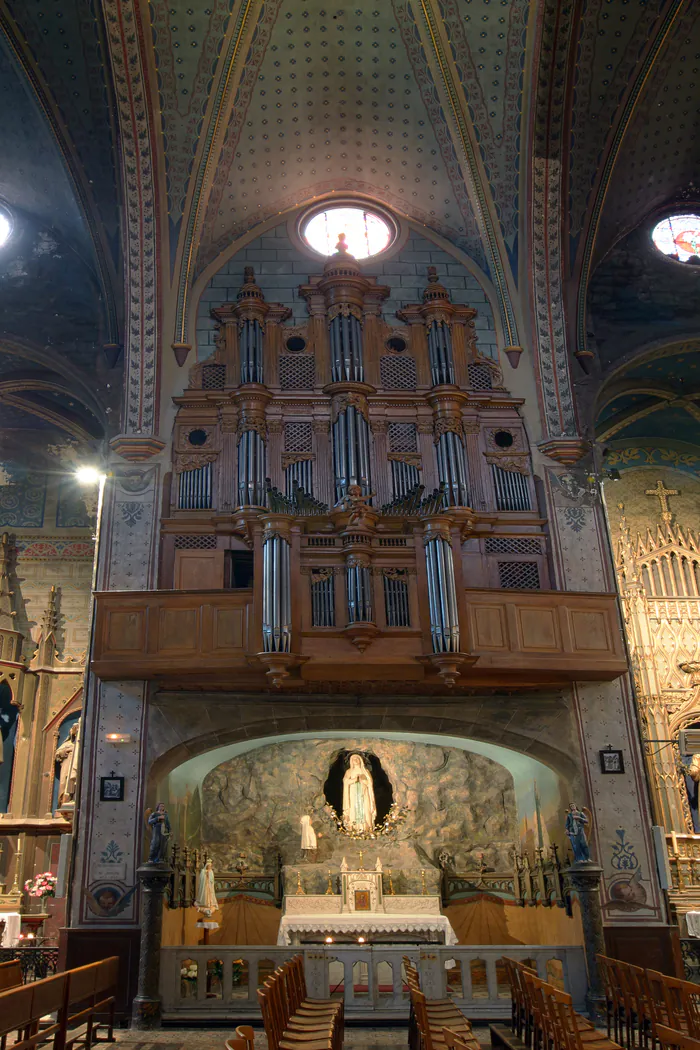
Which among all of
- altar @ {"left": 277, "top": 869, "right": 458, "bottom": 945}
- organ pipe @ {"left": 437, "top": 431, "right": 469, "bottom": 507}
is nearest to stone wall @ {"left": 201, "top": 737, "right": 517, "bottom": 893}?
altar @ {"left": 277, "top": 869, "right": 458, "bottom": 945}

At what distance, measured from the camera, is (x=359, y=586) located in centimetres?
1389

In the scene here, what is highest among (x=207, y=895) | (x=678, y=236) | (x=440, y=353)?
(x=678, y=236)

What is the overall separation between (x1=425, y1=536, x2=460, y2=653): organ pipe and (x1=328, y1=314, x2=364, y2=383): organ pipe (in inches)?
172

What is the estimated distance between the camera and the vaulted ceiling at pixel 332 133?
653 inches

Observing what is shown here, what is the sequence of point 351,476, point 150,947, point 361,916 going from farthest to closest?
1. point 351,476
2. point 361,916
3. point 150,947

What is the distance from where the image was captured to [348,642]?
1372 cm

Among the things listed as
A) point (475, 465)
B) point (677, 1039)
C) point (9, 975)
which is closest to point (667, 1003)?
point (677, 1039)

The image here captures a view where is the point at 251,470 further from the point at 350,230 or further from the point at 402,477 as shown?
the point at 350,230

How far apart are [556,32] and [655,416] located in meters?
8.66

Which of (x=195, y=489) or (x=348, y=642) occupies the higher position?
(x=195, y=489)

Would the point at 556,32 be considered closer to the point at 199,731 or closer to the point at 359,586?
the point at 359,586

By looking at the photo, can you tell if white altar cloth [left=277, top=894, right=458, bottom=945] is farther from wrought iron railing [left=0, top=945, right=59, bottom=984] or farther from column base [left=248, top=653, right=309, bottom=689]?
column base [left=248, top=653, right=309, bottom=689]

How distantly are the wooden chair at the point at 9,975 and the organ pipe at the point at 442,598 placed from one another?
21.8 feet

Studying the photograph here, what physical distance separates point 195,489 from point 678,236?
11.5 metres
